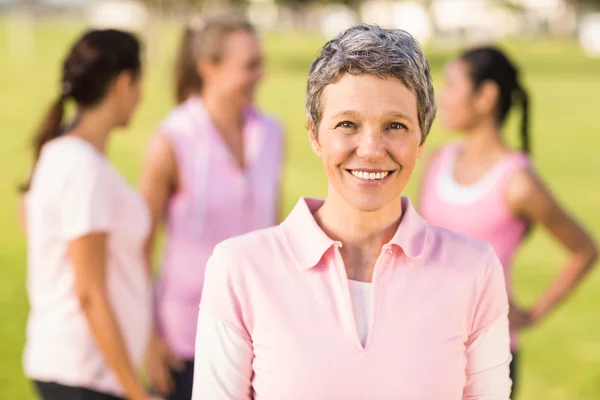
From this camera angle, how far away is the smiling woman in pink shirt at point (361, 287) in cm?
211

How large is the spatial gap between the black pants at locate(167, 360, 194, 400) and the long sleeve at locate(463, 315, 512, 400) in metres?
2.19

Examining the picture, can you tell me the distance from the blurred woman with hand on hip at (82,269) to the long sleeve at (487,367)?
1.61 m

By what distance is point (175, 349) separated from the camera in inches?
169

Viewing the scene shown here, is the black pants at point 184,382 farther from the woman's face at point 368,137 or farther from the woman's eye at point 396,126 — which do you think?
the woman's eye at point 396,126

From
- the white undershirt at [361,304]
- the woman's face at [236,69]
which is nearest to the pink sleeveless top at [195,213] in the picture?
the woman's face at [236,69]

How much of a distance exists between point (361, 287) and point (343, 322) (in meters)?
0.11

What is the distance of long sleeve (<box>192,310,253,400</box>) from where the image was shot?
7.13ft

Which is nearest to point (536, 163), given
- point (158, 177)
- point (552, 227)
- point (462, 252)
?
point (552, 227)

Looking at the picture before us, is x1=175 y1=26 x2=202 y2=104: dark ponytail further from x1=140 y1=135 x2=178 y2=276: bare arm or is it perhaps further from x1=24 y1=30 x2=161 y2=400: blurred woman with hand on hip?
x1=24 y1=30 x2=161 y2=400: blurred woman with hand on hip

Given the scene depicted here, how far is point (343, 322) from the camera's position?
83.8 inches

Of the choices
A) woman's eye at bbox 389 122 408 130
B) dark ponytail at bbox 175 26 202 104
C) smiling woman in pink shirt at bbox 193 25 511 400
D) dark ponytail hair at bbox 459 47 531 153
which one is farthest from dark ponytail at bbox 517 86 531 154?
woman's eye at bbox 389 122 408 130

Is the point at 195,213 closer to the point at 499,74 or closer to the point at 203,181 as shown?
the point at 203,181

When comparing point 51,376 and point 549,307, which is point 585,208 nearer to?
point 549,307

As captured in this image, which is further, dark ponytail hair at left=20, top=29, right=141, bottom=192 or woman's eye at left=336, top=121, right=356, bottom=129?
dark ponytail hair at left=20, top=29, right=141, bottom=192
